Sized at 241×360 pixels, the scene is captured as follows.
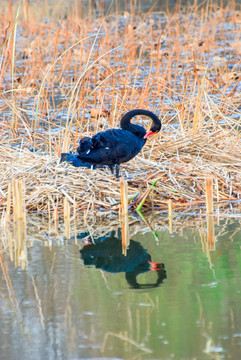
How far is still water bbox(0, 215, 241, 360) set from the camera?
122 inches

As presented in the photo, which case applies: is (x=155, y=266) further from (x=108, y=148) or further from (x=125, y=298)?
(x=108, y=148)

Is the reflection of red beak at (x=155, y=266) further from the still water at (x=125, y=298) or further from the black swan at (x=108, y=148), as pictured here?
the black swan at (x=108, y=148)

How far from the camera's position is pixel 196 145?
21.6 ft

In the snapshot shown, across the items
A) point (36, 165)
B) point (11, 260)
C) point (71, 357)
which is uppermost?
point (36, 165)

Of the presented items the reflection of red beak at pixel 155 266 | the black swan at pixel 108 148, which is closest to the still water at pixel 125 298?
the reflection of red beak at pixel 155 266

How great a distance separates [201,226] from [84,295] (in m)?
1.74

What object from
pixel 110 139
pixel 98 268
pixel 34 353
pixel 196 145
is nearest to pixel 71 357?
pixel 34 353

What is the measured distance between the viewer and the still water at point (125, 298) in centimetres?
311

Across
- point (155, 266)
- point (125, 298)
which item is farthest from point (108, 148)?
point (125, 298)

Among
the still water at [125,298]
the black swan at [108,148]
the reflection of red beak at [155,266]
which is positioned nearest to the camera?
the still water at [125,298]

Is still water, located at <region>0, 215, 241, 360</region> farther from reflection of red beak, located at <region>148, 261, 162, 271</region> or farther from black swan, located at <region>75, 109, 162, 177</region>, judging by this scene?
black swan, located at <region>75, 109, 162, 177</region>

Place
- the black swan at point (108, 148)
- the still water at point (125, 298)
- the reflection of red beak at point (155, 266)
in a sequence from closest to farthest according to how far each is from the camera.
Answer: the still water at point (125, 298), the reflection of red beak at point (155, 266), the black swan at point (108, 148)

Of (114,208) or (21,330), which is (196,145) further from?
(21,330)

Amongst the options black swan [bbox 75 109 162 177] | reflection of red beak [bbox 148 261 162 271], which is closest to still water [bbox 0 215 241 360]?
reflection of red beak [bbox 148 261 162 271]
